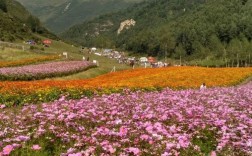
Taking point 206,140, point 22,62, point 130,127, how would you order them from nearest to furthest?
point 130,127 < point 206,140 < point 22,62

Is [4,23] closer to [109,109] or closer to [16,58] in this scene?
[16,58]

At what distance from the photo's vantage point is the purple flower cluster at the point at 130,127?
31.4ft

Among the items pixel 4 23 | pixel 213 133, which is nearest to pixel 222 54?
pixel 4 23

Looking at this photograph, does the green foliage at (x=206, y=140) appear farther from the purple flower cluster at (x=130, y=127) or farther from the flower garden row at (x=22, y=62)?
the flower garden row at (x=22, y=62)

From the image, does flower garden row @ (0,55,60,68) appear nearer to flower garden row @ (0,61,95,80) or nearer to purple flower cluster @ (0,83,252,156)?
flower garden row @ (0,61,95,80)

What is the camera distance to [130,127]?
11.5 m

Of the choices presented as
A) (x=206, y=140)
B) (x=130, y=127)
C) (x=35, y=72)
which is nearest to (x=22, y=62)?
(x=35, y=72)

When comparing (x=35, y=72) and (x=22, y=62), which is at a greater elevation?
(x=22, y=62)

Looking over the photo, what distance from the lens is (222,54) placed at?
183500 mm

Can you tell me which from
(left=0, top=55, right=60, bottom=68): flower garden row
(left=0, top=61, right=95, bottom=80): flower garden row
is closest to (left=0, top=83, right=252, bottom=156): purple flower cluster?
(left=0, top=61, right=95, bottom=80): flower garden row

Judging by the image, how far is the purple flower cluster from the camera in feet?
31.4

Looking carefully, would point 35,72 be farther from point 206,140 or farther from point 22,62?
point 206,140

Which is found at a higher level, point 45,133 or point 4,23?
point 4,23

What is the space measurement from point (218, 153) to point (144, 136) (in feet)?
6.15
